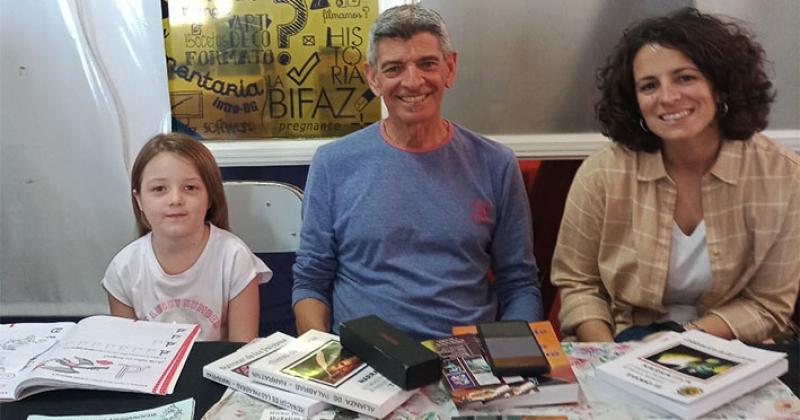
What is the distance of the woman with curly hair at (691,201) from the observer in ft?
4.82

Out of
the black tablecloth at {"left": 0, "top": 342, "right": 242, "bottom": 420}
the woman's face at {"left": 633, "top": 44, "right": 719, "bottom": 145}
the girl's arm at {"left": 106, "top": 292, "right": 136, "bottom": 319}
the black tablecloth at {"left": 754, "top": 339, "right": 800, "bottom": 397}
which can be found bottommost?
the girl's arm at {"left": 106, "top": 292, "right": 136, "bottom": 319}

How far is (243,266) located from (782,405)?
119 centimetres

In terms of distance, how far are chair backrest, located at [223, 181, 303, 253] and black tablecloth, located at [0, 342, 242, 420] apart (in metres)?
1.02

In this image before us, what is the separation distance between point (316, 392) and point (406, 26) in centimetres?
94

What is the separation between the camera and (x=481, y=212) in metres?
1.64

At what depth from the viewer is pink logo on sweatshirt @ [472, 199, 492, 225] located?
163 centimetres

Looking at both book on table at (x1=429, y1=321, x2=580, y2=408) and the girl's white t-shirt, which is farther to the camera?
the girl's white t-shirt

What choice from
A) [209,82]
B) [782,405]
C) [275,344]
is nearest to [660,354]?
[782,405]

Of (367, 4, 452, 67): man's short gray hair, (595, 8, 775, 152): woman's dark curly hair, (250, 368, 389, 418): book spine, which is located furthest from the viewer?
(367, 4, 452, 67): man's short gray hair

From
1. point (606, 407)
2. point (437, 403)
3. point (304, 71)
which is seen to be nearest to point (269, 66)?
point (304, 71)

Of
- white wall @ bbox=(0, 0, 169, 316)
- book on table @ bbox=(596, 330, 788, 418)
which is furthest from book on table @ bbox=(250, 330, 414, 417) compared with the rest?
white wall @ bbox=(0, 0, 169, 316)

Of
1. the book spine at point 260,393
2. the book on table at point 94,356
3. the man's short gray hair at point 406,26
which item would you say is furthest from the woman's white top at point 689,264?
the book on table at point 94,356

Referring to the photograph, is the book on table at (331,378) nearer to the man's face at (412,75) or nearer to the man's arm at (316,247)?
the man's arm at (316,247)

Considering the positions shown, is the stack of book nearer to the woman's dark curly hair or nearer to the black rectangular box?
the black rectangular box
